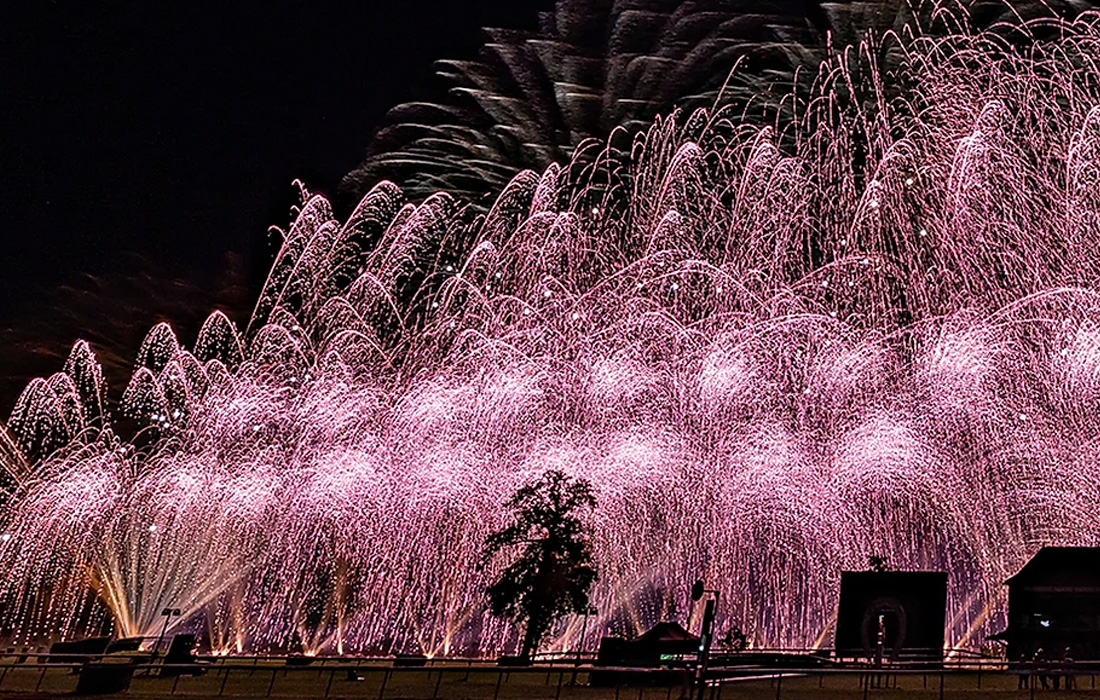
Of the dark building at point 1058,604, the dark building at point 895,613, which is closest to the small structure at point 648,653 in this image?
the dark building at point 895,613

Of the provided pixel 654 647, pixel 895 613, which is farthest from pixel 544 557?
pixel 895 613

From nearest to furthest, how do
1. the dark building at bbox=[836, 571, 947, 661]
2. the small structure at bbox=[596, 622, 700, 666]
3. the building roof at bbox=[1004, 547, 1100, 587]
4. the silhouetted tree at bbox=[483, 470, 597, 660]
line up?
the building roof at bbox=[1004, 547, 1100, 587], the dark building at bbox=[836, 571, 947, 661], the small structure at bbox=[596, 622, 700, 666], the silhouetted tree at bbox=[483, 470, 597, 660]

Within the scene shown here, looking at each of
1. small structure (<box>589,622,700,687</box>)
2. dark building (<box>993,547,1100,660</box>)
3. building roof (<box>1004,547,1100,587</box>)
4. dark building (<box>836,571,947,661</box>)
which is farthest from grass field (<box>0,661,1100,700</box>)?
building roof (<box>1004,547,1100,587</box>)

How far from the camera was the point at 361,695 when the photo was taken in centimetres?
3416

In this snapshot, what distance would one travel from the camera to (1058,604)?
31.0m

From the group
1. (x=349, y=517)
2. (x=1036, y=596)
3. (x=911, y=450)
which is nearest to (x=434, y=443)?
(x=349, y=517)

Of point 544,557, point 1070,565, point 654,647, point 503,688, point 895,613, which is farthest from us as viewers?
point 544,557

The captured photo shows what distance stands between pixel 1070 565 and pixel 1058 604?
44.1 inches

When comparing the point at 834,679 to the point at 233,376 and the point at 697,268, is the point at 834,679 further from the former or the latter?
A: the point at 233,376

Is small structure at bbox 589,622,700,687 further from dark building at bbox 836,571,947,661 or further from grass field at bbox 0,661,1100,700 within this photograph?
dark building at bbox 836,571,947,661

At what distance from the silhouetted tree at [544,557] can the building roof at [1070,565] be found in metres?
25.6

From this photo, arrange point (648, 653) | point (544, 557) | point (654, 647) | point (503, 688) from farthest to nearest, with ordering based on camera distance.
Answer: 1. point (544, 557)
2. point (654, 647)
3. point (648, 653)
4. point (503, 688)

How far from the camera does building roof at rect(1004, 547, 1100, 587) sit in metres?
30.8

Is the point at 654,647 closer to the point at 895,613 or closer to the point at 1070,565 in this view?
the point at 895,613
